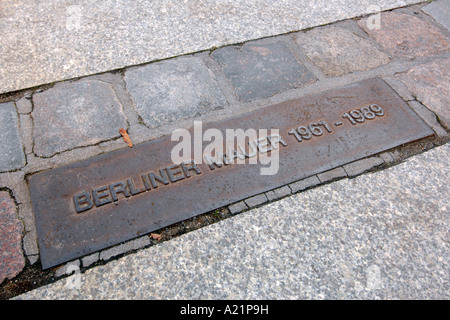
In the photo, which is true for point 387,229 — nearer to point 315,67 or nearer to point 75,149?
point 315,67

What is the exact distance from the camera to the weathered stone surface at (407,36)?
218cm

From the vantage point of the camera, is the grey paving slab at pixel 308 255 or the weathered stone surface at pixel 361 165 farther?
the weathered stone surface at pixel 361 165

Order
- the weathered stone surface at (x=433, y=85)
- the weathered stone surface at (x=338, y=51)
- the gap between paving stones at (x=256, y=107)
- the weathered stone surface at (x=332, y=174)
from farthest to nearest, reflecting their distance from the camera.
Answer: the weathered stone surface at (x=338, y=51)
the weathered stone surface at (x=433, y=85)
the weathered stone surface at (x=332, y=174)
the gap between paving stones at (x=256, y=107)

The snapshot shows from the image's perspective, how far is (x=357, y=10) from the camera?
2.42 meters

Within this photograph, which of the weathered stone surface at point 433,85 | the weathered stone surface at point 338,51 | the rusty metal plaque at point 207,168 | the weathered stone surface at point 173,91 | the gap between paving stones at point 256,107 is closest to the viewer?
the rusty metal plaque at point 207,168

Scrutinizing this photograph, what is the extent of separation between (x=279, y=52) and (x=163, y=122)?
88cm

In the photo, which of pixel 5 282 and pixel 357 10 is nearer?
pixel 5 282

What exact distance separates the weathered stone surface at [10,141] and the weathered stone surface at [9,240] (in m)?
0.15

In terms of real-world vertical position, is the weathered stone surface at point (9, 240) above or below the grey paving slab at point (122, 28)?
below

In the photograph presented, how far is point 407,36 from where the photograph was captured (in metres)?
2.27

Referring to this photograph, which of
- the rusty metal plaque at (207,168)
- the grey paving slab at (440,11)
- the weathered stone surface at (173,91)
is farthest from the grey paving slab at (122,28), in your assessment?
the rusty metal plaque at (207,168)

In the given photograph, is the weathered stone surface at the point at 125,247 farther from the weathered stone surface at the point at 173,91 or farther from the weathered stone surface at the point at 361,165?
the weathered stone surface at the point at 361,165

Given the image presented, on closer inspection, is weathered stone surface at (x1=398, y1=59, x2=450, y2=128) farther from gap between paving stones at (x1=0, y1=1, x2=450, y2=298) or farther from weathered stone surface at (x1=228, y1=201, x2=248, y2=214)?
weathered stone surface at (x1=228, y1=201, x2=248, y2=214)
